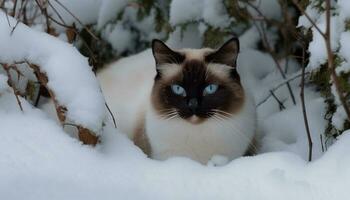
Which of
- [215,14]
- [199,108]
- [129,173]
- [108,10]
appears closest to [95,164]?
[129,173]

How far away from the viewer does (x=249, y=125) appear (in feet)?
9.36

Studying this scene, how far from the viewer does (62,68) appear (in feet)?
7.73

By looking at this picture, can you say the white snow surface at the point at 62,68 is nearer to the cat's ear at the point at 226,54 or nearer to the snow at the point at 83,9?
the cat's ear at the point at 226,54

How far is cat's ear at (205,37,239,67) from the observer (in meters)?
2.73

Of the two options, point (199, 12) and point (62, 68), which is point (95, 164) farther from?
point (199, 12)

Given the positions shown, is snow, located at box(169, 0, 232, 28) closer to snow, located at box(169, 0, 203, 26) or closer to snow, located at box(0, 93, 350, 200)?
snow, located at box(169, 0, 203, 26)

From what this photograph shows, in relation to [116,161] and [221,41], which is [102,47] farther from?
[116,161]

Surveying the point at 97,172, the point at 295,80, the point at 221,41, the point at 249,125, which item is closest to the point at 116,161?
the point at 97,172

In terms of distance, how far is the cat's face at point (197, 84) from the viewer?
2.70 m

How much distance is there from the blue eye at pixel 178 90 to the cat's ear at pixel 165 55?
148 mm

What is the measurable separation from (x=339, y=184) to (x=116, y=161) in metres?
0.85

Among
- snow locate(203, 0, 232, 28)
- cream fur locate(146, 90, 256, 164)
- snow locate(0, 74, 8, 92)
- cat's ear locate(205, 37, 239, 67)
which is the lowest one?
cream fur locate(146, 90, 256, 164)

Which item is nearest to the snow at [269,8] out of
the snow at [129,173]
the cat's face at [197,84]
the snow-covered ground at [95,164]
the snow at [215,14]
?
the snow at [215,14]

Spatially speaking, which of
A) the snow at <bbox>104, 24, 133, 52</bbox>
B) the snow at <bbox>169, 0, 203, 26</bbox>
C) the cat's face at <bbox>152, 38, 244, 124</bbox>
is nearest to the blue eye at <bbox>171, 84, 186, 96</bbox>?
the cat's face at <bbox>152, 38, 244, 124</bbox>
